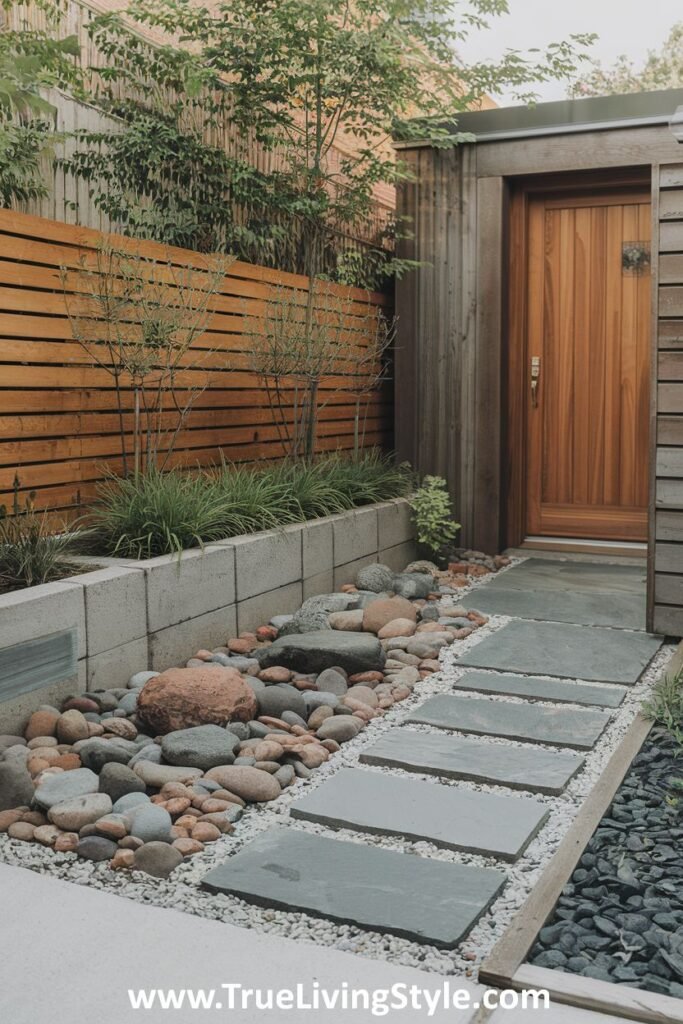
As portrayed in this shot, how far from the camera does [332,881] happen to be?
2357mm

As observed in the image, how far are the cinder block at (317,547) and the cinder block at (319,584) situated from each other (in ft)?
0.07

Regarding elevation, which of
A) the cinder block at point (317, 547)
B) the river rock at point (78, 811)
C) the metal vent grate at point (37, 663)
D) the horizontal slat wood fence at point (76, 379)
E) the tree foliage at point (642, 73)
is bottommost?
the river rock at point (78, 811)

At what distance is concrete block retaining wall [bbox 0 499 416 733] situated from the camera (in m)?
3.33

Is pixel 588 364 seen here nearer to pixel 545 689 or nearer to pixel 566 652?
pixel 566 652

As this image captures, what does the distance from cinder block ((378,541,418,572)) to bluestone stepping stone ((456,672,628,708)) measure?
200 cm

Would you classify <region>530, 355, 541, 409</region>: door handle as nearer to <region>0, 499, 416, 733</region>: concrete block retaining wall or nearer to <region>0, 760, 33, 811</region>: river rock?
<region>0, 499, 416, 733</region>: concrete block retaining wall

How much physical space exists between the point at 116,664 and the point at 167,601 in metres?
0.38

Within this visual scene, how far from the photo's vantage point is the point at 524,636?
4719 millimetres

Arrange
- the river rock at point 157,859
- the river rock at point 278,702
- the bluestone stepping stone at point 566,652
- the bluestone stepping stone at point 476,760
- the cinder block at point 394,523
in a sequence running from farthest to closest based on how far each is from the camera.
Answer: the cinder block at point 394,523, the bluestone stepping stone at point 566,652, the river rock at point 278,702, the bluestone stepping stone at point 476,760, the river rock at point 157,859

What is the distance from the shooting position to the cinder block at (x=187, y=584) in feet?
12.9

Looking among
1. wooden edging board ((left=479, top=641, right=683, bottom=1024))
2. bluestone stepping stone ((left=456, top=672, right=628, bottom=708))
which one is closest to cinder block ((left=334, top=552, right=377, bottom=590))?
bluestone stepping stone ((left=456, top=672, right=628, bottom=708))

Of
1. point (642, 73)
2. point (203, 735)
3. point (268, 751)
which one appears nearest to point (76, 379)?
point (203, 735)

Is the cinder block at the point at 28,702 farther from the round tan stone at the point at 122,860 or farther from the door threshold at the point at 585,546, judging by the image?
the door threshold at the point at 585,546

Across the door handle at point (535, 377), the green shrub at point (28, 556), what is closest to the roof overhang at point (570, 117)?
the door handle at point (535, 377)
